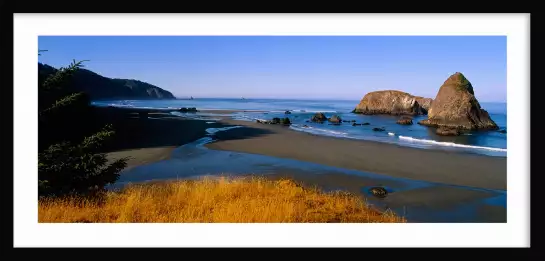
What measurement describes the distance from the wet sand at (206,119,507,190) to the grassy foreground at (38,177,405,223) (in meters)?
3.44

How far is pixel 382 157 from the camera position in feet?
40.7

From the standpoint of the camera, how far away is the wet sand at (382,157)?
32.3 ft

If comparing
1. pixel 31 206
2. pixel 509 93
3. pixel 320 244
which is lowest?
pixel 320 244

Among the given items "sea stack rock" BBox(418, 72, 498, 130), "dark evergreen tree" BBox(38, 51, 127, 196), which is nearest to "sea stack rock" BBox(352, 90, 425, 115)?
"sea stack rock" BBox(418, 72, 498, 130)

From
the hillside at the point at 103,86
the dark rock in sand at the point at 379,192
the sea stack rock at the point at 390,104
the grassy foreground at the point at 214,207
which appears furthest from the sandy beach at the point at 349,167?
the sea stack rock at the point at 390,104

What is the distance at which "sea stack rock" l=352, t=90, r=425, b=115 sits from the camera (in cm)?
3216

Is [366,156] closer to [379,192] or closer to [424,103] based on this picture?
[379,192]

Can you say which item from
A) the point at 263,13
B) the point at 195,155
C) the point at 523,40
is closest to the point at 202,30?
the point at 263,13

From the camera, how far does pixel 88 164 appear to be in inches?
228

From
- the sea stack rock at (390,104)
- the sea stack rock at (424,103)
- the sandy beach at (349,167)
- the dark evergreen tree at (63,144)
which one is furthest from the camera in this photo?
the sea stack rock at (424,103)

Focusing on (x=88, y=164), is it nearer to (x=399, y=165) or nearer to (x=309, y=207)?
(x=309, y=207)

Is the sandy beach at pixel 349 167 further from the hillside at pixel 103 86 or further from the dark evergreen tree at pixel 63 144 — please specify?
the dark evergreen tree at pixel 63 144

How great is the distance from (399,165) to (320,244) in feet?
21.3

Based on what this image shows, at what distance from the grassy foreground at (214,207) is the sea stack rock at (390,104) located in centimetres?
2620
